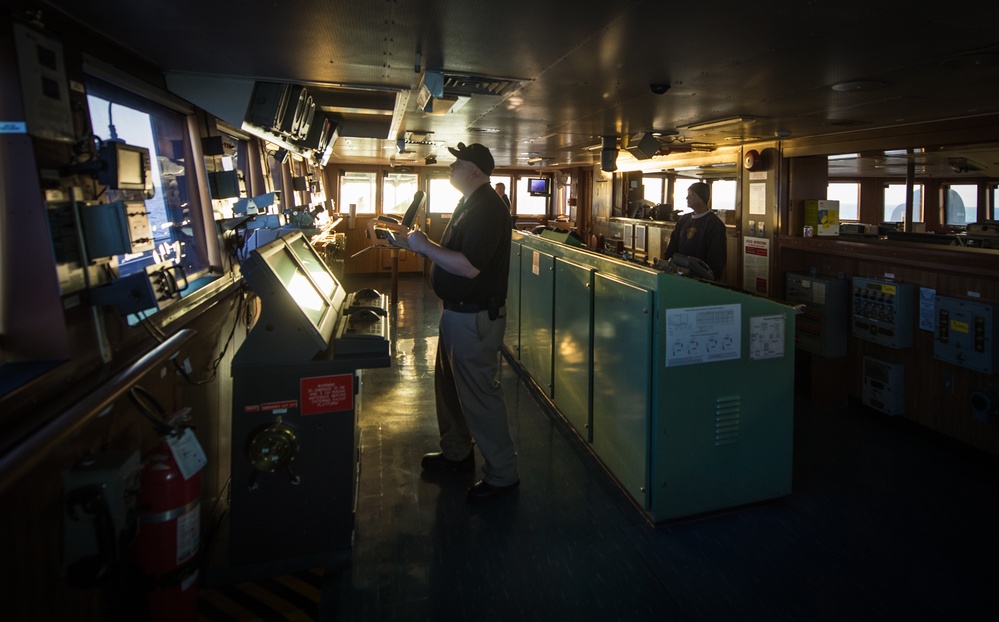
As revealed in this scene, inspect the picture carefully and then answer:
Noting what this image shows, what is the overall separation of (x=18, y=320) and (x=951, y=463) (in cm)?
498

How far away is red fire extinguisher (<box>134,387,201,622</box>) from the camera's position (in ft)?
6.10

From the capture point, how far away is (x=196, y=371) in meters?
2.74

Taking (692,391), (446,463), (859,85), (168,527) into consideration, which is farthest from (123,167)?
(859,85)

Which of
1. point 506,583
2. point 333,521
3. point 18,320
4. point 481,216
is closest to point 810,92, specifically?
point 481,216

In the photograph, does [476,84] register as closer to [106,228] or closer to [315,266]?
[315,266]

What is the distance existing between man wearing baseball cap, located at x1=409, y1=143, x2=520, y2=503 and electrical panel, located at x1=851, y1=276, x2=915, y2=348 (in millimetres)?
3089

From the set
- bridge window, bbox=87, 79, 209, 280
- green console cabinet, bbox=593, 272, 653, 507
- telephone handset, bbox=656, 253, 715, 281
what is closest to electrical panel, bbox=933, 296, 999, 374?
telephone handset, bbox=656, 253, 715, 281

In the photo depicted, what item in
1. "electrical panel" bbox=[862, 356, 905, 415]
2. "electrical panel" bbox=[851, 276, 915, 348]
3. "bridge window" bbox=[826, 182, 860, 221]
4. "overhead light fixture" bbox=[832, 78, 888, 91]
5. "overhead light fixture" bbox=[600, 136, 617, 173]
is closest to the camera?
"overhead light fixture" bbox=[832, 78, 888, 91]

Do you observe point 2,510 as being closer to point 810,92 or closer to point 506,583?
point 506,583

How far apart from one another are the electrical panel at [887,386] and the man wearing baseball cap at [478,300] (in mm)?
3058

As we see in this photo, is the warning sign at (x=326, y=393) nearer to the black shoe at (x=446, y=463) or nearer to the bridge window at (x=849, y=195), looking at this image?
the black shoe at (x=446, y=463)

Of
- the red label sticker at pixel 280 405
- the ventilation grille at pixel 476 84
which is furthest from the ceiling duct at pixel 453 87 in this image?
the red label sticker at pixel 280 405

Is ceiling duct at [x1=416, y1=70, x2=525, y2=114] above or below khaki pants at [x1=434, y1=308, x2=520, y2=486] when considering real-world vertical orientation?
above

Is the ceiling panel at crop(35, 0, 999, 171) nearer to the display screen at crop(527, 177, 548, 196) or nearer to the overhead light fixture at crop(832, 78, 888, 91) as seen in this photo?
the overhead light fixture at crop(832, 78, 888, 91)
